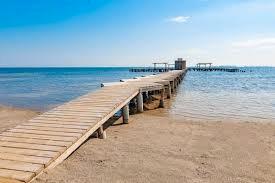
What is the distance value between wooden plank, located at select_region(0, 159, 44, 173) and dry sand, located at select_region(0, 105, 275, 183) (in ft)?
0.73

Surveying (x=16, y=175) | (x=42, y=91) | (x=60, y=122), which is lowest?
(x=42, y=91)

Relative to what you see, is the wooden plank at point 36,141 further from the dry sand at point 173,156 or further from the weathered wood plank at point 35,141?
the dry sand at point 173,156

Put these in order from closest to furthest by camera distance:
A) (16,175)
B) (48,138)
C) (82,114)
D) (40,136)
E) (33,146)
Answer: (16,175) → (33,146) → (48,138) → (40,136) → (82,114)

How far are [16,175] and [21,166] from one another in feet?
1.15

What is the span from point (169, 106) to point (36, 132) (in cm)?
1013

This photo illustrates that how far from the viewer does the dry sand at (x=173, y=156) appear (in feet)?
19.6

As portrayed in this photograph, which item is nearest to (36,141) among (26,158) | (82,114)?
(26,158)

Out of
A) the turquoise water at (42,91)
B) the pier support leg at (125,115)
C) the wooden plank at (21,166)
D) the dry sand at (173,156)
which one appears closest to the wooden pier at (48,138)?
the wooden plank at (21,166)

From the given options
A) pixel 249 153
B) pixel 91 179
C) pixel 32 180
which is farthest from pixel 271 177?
pixel 32 180

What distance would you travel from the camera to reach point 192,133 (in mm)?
9781

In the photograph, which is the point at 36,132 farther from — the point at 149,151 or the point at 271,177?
the point at 271,177

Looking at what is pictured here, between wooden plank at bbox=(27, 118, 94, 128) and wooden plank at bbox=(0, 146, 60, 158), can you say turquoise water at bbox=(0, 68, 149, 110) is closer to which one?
wooden plank at bbox=(27, 118, 94, 128)

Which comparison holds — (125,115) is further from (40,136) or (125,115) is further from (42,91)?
(42,91)

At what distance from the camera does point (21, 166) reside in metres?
5.38
